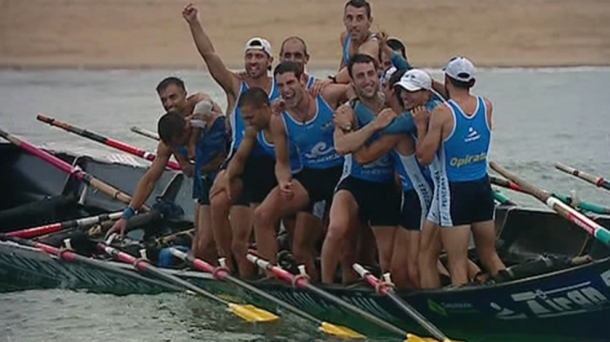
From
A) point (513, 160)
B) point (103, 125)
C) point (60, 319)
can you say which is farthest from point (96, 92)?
point (60, 319)

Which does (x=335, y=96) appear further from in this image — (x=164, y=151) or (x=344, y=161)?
(x=164, y=151)

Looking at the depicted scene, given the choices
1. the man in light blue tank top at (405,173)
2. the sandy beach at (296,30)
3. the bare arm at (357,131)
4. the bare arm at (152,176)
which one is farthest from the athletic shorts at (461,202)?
the sandy beach at (296,30)

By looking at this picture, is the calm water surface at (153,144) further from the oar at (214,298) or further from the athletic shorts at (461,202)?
the athletic shorts at (461,202)

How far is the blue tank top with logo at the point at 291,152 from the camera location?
1282 cm

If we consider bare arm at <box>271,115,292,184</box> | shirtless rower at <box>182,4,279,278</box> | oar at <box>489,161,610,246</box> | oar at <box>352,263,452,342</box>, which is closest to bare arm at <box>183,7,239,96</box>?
shirtless rower at <box>182,4,279,278</box>

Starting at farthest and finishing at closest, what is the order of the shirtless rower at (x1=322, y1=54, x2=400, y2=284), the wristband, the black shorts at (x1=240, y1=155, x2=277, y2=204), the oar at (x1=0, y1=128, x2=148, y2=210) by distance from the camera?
the oar at (x1=0, y1=128, x2=148, y2=210)
the wristband
the black shorts at (x1=240, y1=155, x2=277, y2=204)
the shirtless rower at (x1=322, y1=54, x2=400, y2=284)

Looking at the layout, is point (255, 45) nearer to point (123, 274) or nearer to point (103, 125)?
point (123, 274)

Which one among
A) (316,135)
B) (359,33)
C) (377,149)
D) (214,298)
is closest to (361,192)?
(377,149)

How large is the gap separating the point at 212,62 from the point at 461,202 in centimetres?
291

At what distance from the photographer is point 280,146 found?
12.7 m

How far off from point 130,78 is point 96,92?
3.57m

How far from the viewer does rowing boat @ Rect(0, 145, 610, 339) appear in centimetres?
1127

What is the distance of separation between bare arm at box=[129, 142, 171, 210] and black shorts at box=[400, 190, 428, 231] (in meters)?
2.84

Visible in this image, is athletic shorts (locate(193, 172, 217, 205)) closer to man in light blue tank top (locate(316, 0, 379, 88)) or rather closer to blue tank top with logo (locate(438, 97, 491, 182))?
man in light blue tank top (locate(316, 0, 379, 88))
